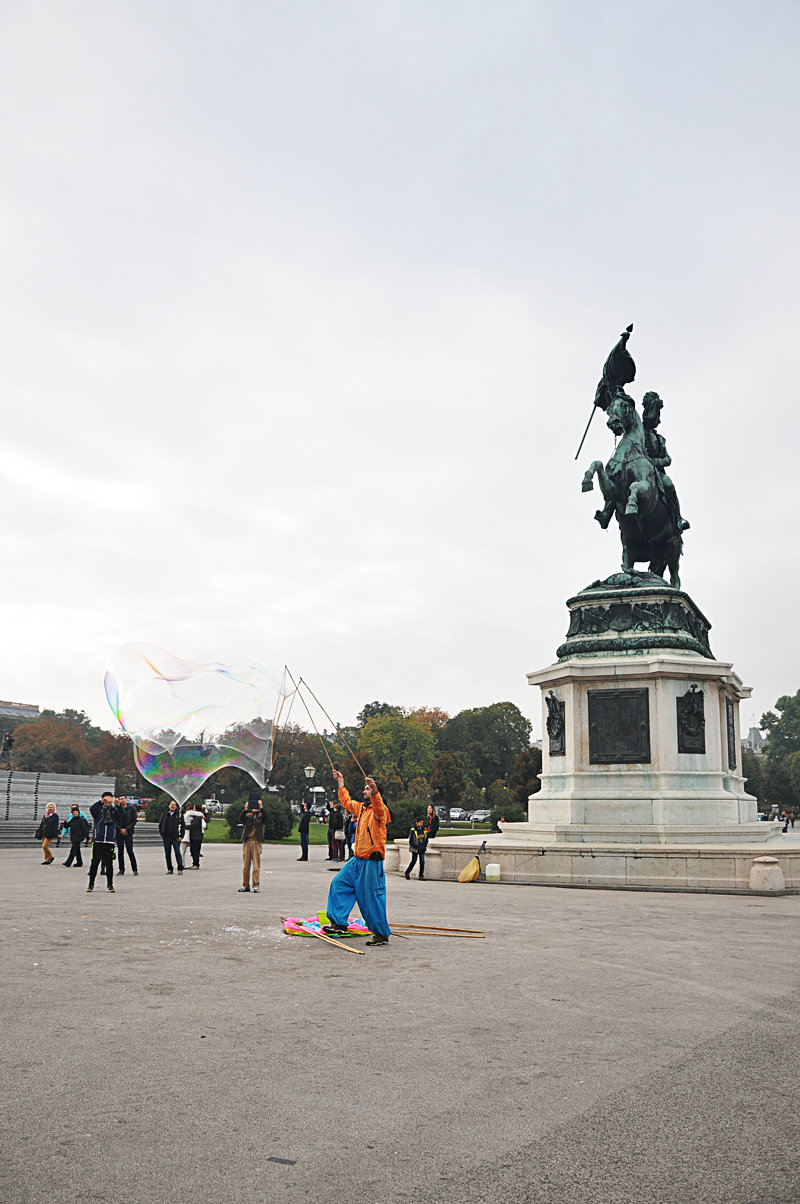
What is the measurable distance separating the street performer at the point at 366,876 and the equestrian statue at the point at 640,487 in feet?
47.4

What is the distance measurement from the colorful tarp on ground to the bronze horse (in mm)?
14564

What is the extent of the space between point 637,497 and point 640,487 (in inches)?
10.0

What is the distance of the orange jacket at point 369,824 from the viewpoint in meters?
11.0

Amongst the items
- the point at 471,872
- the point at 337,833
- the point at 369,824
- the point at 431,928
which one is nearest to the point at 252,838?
the point at 471,872

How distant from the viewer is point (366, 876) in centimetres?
1094

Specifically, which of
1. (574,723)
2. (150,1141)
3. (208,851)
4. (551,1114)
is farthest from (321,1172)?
(208,851)

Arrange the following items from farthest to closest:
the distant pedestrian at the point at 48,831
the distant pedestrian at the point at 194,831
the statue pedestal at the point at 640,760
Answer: the distant pedestrian at the point at 48,831
the distant pedestrian at the point at 194,831
the statue pedestal at the point at 640,760

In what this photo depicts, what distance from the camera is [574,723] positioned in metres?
21.0

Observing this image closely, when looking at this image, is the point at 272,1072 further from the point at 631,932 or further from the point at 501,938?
the point at 631,932

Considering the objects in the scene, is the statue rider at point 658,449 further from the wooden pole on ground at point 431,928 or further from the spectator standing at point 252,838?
the wooden pole on ground at point 431,928

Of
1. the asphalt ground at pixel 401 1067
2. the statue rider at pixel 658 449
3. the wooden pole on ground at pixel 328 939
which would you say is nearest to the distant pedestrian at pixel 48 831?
the asphalt ground at pixel 401 1067

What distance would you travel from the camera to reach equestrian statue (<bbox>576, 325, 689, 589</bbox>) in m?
24.2

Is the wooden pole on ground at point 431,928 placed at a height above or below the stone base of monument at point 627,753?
below

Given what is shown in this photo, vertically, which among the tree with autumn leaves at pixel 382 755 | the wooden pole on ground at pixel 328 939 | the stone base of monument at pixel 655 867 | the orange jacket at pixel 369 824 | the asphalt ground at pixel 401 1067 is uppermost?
the tree with autumn leaves at pixel 382 755
